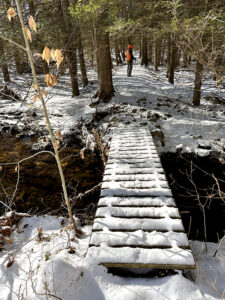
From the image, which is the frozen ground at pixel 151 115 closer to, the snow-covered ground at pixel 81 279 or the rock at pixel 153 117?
the rock at pixel 153 117

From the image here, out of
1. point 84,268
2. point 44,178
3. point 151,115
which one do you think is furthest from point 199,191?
point 44,178

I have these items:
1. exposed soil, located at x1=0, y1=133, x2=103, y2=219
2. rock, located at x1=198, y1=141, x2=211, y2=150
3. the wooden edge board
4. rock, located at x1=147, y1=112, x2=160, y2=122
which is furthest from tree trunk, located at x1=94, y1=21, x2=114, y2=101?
the wooden edge board

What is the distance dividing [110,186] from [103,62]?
774 centimetres

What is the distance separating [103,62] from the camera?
30.9 ft

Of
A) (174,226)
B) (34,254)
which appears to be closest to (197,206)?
(174,226)

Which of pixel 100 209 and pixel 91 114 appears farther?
pixel 91 114

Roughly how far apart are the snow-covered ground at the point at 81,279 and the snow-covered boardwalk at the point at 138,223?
0.54ft

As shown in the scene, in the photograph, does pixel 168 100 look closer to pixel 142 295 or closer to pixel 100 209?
pixel 100 209

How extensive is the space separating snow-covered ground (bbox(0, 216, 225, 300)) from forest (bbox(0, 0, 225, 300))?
0.04ft

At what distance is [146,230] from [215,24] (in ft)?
23.9

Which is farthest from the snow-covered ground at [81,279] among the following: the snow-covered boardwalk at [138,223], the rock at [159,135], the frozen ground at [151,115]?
the frozen ground at [151,115]

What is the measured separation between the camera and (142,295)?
2010 millimetres

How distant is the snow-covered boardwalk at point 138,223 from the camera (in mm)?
2270

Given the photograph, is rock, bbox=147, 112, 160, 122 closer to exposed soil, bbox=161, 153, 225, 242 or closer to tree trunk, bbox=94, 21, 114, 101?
exposed soil, bbox=161, 153, 225, 242
